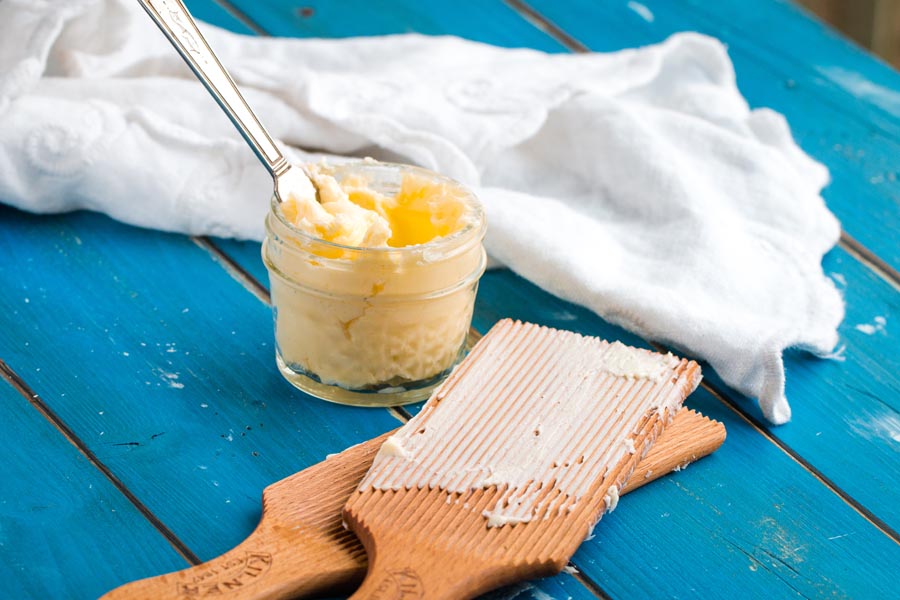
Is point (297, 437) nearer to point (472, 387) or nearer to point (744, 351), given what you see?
point (472, 387)

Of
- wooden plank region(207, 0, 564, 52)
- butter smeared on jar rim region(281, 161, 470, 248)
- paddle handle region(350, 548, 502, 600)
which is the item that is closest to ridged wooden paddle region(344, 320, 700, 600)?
paddle handle region(350, 548, 502, 600)

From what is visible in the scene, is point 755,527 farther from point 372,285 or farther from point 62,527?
point 62,527

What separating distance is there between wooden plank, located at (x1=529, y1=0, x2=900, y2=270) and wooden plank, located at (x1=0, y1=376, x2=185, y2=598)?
2.71ft

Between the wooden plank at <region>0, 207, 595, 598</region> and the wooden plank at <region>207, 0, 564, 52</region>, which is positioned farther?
the wooden plank at <region>207, 0, 564, 52</region>

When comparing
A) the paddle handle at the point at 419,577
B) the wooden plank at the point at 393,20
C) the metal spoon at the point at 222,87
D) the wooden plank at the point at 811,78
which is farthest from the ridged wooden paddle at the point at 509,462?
the wooden plank at the point at 393,20

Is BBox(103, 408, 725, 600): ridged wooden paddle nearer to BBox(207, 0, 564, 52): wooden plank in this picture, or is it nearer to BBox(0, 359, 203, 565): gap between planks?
BBox(0, 359, 203, 565): gap between planks

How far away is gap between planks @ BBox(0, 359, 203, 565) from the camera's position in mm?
751

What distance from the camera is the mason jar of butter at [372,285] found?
2.79ft

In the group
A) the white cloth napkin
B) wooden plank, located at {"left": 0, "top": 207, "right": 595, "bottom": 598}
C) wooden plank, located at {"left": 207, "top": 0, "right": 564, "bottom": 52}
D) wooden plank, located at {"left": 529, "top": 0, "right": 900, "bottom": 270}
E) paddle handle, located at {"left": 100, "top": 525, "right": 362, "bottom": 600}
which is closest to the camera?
paddle handle, located at {"left": 100, "top": 525, "right": 362, "bottom": 600}

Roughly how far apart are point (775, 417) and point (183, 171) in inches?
25.0

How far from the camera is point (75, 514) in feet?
2.52

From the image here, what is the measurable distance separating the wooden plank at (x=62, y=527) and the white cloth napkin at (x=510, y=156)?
366 millimetres

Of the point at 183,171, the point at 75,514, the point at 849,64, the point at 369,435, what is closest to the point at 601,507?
the point at 369,435

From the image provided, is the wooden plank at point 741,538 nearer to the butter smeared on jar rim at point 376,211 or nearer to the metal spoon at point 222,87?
the butter smeared on jar rim at point 376,211
